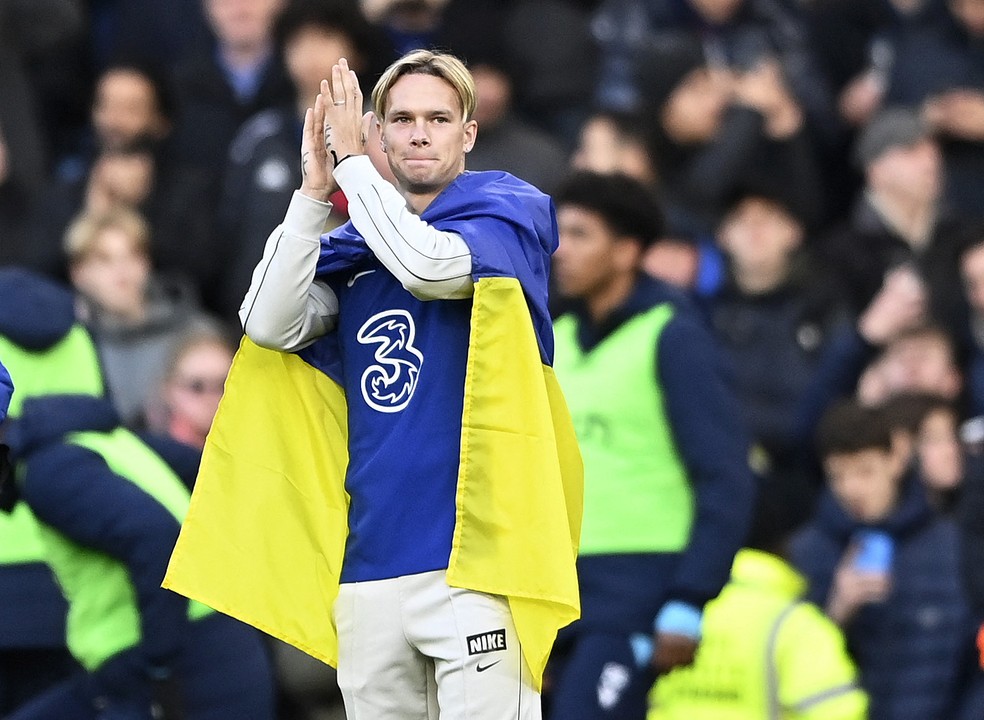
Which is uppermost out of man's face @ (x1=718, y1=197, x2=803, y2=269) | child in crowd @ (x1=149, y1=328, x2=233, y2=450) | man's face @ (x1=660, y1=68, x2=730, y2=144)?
man's face @ (x1=660, y1=68, x2=730, y2=144)

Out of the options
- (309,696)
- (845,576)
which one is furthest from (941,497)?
(309,696)

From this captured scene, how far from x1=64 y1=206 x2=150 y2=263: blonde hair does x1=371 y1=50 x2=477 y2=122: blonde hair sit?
4.88 meters

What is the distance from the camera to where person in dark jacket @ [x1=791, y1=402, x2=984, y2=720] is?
7.09 m

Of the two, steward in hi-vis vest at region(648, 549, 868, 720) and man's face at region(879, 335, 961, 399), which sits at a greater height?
man's face at region(879, 335, 961, 399)

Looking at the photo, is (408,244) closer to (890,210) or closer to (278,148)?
(278,148)

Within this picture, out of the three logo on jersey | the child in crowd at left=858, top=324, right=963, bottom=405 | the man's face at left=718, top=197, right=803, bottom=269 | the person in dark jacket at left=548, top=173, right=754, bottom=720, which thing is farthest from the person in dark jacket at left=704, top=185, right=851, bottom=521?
the three logo on jersey

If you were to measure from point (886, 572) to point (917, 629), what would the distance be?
0.30 m

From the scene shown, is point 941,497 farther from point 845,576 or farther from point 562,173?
point 562,173

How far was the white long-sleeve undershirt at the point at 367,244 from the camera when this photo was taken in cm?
430

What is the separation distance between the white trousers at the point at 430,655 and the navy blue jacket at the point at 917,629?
2869 millimetres

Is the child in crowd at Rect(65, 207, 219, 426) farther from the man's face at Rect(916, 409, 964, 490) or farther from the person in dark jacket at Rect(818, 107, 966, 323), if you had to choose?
the man's face at Rect(916, 409, 964, 490)

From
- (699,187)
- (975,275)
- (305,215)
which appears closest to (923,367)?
(975,275)

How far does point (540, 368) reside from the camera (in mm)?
4504

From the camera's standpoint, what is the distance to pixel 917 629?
7.15 metres
